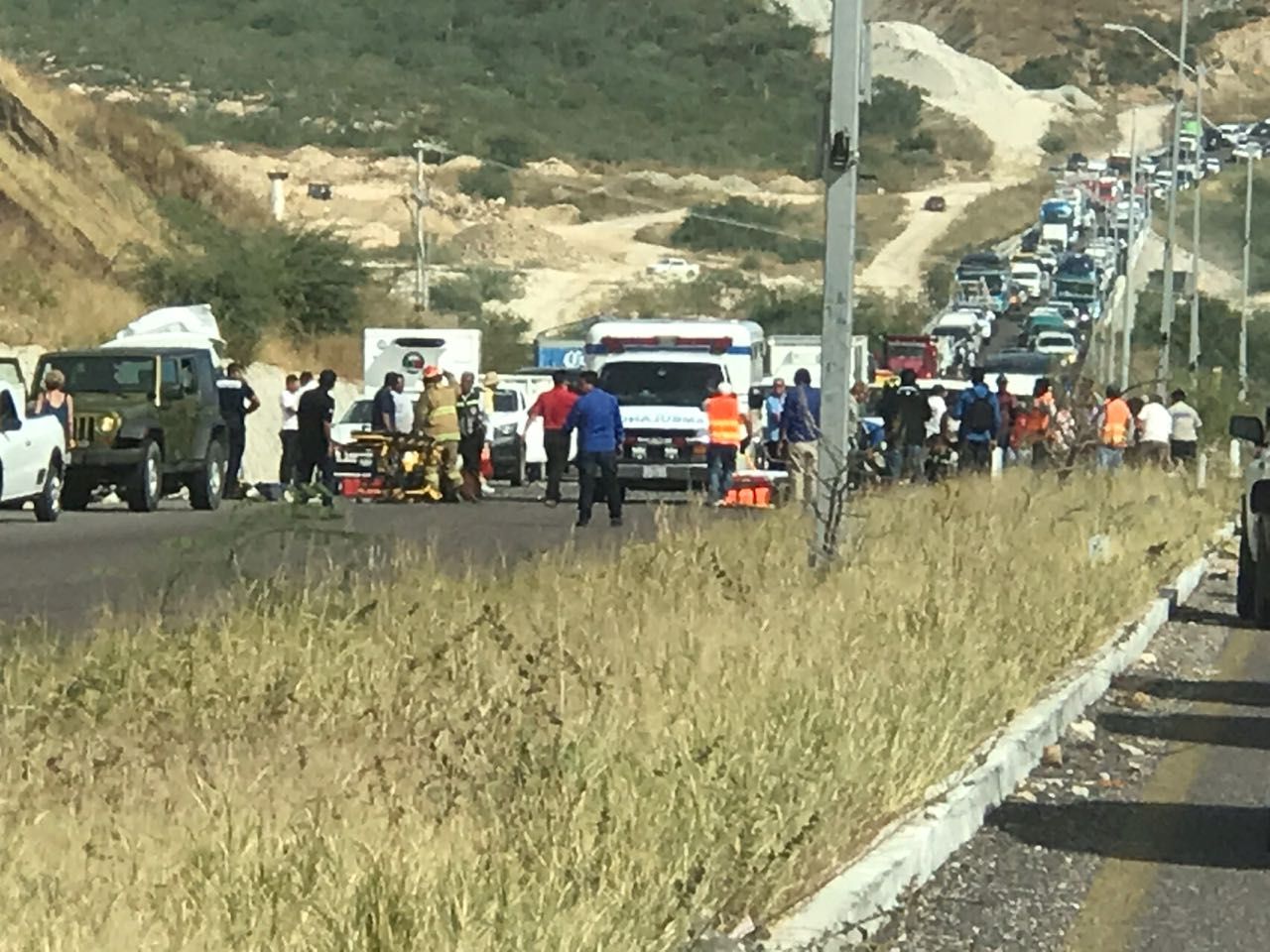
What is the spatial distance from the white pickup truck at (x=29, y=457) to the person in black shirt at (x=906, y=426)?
9.22 m

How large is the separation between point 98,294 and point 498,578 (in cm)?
3341

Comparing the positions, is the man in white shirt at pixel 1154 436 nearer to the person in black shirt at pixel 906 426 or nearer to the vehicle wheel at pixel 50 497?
the person in black shirt at pixel 906 426

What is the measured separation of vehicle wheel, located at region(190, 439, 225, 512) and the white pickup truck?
2.71m

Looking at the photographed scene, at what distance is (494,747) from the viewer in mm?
8688

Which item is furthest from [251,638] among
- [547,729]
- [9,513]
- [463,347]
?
[463,347]

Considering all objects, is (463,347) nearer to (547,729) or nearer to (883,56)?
(547,729)

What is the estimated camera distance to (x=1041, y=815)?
1055cm

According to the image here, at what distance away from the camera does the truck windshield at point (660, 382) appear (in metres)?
33.7

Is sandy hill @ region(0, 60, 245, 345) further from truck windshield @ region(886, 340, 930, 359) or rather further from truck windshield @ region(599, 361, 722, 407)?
truck windshield @ region(886, 340, 930, 359)

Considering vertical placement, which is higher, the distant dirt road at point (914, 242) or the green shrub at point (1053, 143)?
the green shrub at point (1053, 143)

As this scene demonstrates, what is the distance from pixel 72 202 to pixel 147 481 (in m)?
24.4

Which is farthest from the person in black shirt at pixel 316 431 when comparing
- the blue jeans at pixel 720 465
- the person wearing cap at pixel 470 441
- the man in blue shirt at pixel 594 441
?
the man in blue shirt at pixel 594 441

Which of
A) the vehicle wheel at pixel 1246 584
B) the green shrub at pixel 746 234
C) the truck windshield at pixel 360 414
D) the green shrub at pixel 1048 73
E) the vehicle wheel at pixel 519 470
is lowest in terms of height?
the vehicle wheel at pixel 519 470

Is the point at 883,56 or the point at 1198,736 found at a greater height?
the point at 883,56
